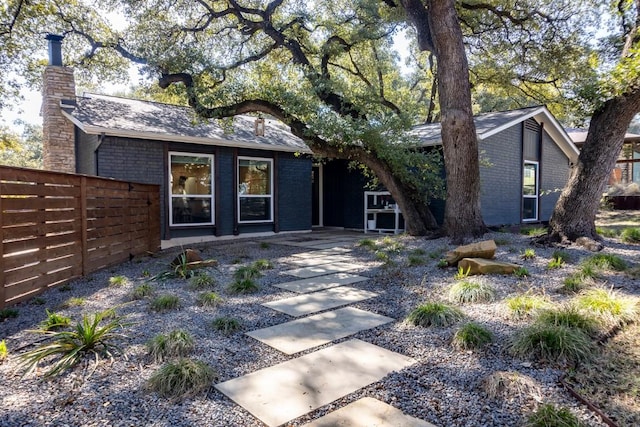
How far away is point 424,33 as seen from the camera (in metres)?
8.19

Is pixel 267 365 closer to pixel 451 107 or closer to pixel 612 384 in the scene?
pixel 612 384

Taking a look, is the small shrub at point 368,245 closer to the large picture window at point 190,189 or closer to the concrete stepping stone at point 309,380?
the large picture window at point 190,189

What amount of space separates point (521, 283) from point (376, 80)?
14.9 m

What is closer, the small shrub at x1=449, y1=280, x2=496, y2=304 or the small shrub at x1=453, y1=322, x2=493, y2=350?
the small shrub at x1=453, y1=322, x2=493, y2=350

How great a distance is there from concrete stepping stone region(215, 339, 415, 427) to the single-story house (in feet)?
23.4

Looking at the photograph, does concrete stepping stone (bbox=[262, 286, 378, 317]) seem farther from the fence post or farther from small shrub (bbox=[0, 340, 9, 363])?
the fence post

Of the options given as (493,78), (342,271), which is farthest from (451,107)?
(493,78)

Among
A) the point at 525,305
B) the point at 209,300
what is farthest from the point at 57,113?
the point at 525,305

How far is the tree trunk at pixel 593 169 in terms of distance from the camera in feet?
19.4

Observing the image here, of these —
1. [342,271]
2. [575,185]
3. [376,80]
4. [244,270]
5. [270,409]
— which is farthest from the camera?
[376,80]

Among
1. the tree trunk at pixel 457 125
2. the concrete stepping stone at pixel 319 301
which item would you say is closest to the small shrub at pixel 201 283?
the concrete stepping stone at pixel 319 301

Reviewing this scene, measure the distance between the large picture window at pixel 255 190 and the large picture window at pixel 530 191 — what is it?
778 centimetres

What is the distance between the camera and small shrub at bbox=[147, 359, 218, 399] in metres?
2.25

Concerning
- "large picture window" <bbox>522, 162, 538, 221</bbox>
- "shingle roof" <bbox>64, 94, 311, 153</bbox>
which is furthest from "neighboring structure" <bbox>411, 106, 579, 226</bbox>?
"shingle roof" <bbox>64, 94, 311, 153</bbox>
